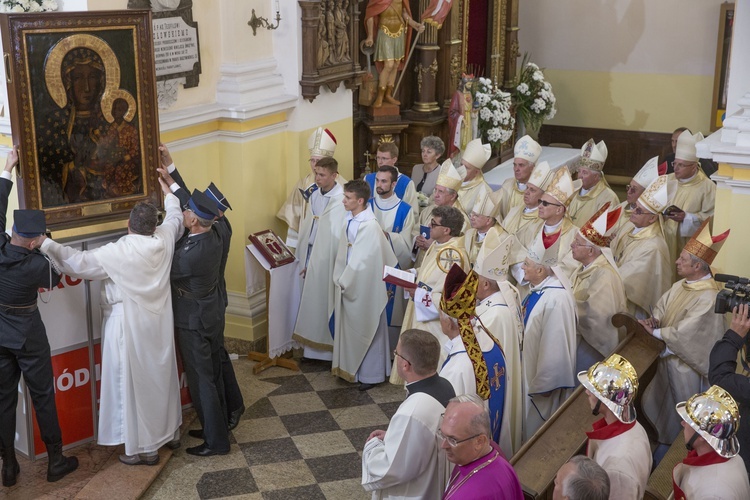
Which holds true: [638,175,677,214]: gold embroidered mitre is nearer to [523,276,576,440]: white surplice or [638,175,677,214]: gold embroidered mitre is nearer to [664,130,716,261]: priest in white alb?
[664,130,716,261]: priest in white alb

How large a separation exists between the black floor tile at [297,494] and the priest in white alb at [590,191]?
155 inches

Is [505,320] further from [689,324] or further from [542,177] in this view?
[542,177]

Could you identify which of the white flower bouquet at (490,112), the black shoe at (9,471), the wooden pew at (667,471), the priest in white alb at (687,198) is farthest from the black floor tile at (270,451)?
the white flower bouquet at (490,112)

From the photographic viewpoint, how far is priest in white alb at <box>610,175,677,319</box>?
7398 millimetres

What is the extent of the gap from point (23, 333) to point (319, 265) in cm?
295

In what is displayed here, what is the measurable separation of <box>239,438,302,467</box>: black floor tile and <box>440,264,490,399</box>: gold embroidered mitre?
2216 millimetres

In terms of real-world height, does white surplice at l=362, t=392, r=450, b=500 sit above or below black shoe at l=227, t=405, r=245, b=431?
above

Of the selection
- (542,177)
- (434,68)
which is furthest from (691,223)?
(434,68)

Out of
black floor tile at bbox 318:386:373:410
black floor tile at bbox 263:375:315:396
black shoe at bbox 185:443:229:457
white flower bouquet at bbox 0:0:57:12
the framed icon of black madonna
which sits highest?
white flower bouquet at bbox 0:0:57:12

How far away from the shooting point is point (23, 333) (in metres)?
5.61

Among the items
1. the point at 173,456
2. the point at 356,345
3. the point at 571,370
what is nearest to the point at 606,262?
the point at 571,370

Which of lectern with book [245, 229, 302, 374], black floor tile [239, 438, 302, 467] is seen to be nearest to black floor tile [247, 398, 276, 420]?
black floor tile [239, 438, 302, 467]

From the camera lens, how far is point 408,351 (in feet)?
14.7

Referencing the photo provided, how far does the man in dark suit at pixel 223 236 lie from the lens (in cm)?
642
